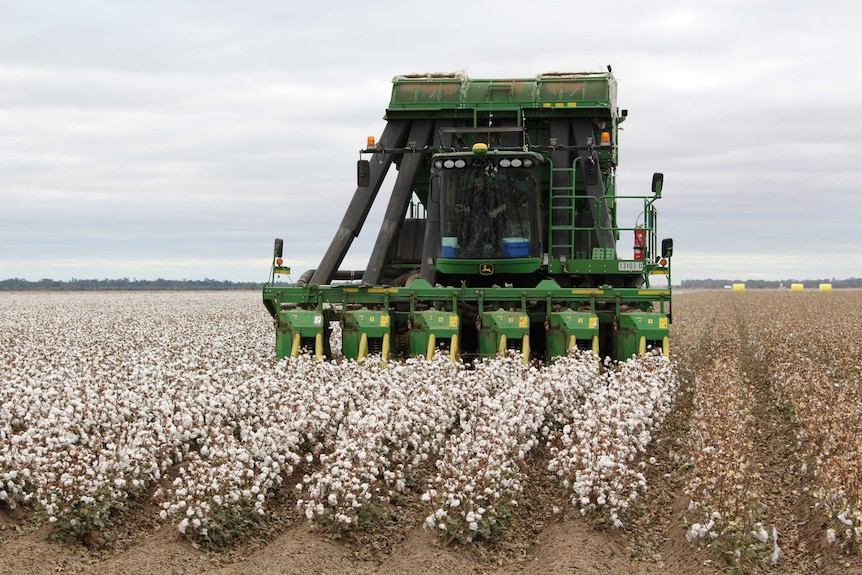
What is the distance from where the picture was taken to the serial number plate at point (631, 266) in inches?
680

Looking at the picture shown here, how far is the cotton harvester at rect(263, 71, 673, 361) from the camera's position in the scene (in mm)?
16594

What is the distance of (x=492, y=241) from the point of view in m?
17.2

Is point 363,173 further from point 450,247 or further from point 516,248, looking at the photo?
point 516,248

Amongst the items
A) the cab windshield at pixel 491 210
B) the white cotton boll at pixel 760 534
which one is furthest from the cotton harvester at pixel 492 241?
the white cotton boll at pixel 760 534

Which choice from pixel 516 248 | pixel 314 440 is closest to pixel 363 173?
pixel 516 248

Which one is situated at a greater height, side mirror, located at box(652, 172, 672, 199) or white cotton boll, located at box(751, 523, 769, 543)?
side mirror, located at box(652, 172, 672, 199)

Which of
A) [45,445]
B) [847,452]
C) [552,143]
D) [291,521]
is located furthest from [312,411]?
[552,143]

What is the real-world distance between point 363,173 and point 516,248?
297 centimetres

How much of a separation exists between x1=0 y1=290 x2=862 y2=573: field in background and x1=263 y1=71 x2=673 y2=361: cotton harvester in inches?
92.2

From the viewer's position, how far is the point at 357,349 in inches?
666

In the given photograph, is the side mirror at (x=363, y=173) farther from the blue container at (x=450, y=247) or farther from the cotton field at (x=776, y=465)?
the cotton field at (x=776, y=465)

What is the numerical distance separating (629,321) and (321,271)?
5.93m

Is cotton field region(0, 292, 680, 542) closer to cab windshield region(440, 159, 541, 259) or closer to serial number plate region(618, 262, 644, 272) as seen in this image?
serial number plate region(618, 262, 644, 272)

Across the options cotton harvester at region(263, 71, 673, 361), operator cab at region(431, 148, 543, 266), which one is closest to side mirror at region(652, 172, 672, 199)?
cotton harvester at region(263, 71, 673, 361)
